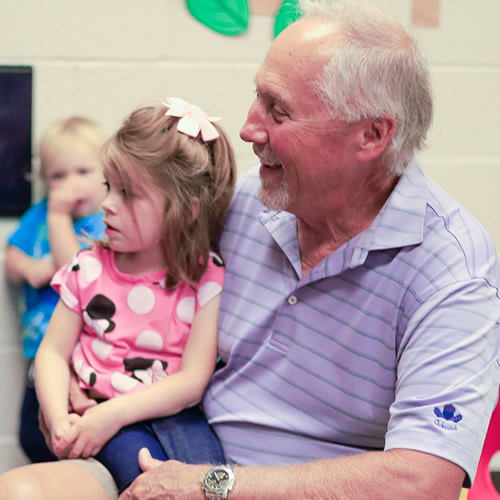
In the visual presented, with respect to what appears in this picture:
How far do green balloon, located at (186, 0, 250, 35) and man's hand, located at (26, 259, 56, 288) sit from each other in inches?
29.7

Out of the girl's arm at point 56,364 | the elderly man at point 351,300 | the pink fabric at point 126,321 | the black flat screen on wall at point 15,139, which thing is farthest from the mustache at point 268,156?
the black flat screen on wall at point 15,139

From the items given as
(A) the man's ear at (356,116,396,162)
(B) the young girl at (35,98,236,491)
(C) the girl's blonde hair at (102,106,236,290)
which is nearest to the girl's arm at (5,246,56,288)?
(B) the young girl at (35,98,236,491)

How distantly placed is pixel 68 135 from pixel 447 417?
3.89 feet

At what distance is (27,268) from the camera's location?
6.11 feet

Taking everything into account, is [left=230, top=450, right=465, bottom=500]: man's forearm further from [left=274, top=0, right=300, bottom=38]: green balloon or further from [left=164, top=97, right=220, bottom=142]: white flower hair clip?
[left=274, top=0, right=300, bottom=38]: green balloon

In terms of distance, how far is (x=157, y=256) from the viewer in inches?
57.4

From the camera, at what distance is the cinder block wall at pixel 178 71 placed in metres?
1.88

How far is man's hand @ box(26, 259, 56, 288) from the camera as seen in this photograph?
1.83m

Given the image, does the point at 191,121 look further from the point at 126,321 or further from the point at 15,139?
the point at 15,139

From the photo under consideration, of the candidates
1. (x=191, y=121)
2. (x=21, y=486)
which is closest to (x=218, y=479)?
(x=21, y=486)

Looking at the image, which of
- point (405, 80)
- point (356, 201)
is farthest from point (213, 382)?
point (405, 80)

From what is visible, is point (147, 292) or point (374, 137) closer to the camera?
point (374, 137)

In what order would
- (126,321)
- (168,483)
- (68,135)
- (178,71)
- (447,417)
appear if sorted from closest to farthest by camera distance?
(447,417)
(168,483)
(126,321)
(68,135)
(178,71)

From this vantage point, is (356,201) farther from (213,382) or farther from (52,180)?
(52,180)
